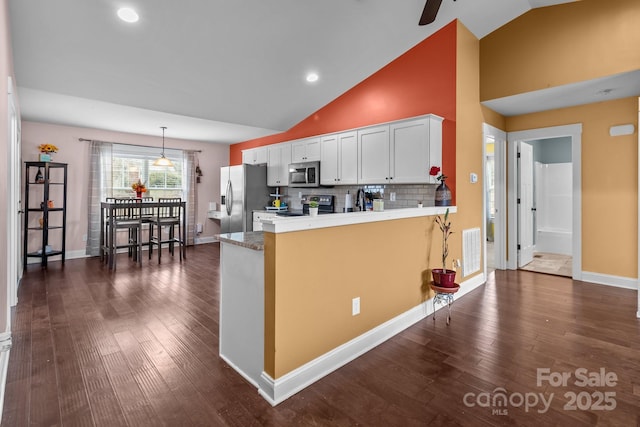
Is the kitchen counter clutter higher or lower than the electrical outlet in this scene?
higher

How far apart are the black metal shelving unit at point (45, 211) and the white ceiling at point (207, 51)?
0.94 metres

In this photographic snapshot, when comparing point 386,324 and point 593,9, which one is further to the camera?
point 593,9

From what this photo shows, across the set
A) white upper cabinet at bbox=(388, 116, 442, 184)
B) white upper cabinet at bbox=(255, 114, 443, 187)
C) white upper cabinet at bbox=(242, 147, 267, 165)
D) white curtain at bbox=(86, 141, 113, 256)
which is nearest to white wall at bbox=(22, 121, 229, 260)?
white curtain at bbox=(86, 141, 113, 256)

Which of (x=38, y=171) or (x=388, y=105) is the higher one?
(x=388, y=105)

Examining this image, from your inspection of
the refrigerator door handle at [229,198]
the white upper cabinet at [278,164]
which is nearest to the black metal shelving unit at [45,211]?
the refrigerator door handle at [229,198]

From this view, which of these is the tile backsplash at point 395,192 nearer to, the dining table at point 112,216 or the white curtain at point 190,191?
the dining table at point 112,216

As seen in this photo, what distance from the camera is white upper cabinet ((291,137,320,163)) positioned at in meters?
5.24

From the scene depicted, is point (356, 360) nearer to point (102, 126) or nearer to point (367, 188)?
point (367, 188)

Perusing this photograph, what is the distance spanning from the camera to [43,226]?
5145 mm

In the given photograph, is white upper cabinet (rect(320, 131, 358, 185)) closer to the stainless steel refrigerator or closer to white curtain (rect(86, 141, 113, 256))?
the stainless steel refrigerator

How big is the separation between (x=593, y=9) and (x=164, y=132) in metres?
6.80

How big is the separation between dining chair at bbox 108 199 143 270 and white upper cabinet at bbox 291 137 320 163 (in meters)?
2.74

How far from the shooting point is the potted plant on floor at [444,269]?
2.98 m

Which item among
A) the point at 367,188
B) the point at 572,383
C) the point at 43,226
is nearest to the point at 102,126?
the point at 43,226
